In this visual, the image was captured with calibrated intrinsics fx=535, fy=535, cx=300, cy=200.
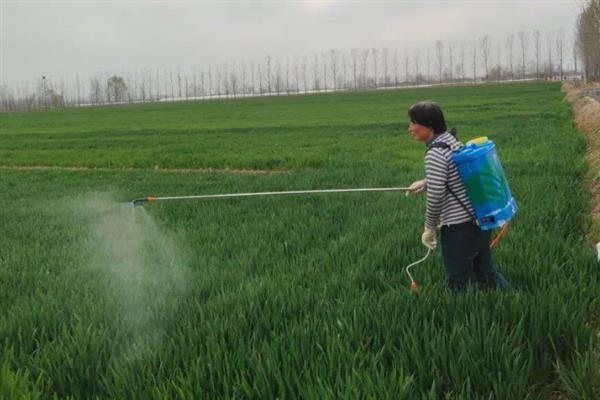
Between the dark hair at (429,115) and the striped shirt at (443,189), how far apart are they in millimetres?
70

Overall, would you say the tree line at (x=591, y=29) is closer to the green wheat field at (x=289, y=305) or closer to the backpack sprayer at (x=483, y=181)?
the green wheat field at (x=289, y=305)

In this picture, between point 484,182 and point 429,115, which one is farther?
point 429,115

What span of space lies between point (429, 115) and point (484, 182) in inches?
20.9

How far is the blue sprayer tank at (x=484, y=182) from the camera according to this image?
318cm

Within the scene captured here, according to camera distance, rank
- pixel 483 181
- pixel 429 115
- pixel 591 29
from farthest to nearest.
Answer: pixel 591 29
pixel 429 115
pixel 483 181

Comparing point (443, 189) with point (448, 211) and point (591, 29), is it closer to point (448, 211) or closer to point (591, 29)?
point (448, 211)

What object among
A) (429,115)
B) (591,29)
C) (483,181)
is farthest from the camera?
(591,29)

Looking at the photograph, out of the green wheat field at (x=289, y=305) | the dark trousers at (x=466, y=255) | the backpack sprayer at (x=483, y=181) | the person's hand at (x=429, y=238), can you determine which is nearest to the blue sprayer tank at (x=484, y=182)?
the backpack sprayer at (x=483, y=181)

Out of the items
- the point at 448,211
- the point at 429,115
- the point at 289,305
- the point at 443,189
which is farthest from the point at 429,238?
the point at 289,305

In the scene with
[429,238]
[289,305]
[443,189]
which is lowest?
[289,305]

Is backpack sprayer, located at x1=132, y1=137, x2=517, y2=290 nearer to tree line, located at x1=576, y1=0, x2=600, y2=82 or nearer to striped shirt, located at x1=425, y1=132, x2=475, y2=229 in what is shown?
striped shirt, located at x1=425, y1=132, x2=475, y2=229

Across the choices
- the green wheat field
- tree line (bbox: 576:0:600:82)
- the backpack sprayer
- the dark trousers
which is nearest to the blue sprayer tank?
the backpack sprayer

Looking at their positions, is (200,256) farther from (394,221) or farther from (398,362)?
(398,362)

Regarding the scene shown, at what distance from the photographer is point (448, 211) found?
3.38 meters
